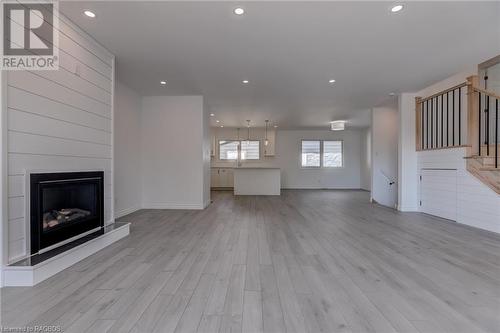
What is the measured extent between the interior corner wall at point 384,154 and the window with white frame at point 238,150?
5.09m

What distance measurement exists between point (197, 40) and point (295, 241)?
9.74ft

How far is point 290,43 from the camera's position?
3.03m

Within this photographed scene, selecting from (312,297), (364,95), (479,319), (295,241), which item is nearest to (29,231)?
(312,297)

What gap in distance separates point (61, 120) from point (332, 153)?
9.97 metres

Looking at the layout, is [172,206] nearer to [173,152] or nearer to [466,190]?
[173,152]

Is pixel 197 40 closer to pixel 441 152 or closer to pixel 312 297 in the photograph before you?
pixel 312 297

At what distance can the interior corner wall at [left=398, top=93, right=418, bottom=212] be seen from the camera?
532 cm

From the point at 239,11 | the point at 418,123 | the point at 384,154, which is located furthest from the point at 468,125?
the point at 239,11

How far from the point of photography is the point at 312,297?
180 cm

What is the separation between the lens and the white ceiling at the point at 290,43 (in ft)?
7.92

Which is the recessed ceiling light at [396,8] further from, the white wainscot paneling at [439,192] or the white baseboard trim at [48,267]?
the white baseboard trim at [48,267]

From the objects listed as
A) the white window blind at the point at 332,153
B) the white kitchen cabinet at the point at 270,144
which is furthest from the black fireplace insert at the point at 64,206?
the white window blind at the point at 332,153

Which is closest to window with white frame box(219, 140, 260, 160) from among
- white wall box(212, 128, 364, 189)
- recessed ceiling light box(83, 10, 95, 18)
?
white wall box(212, 128, 364, 189)

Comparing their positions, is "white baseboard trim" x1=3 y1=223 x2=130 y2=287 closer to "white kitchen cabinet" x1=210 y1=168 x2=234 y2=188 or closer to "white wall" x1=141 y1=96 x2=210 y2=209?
"white wall" x1=141 y1=96 x2=210 y2=209
